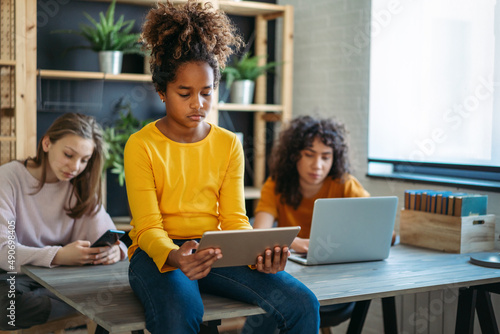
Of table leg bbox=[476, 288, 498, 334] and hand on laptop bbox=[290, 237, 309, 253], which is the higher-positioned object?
hand on laptop bbox=[290, 237, 309, 253]

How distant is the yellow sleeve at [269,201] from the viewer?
2564mm

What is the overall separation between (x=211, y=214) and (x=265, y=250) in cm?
25

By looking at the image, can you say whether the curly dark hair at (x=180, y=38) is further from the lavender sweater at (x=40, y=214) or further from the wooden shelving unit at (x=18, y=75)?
the wooden shelving unit at (x=18, y=75)

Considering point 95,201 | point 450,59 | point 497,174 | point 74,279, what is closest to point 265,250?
point 74,279

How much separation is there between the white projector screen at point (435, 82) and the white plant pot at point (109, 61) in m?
1.36

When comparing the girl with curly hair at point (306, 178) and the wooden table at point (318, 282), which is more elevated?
the girl with curly hair at point (306, 178)

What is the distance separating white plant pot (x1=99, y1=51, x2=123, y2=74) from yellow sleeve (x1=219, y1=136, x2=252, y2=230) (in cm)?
167

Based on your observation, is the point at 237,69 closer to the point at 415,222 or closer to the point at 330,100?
the point at 330,100

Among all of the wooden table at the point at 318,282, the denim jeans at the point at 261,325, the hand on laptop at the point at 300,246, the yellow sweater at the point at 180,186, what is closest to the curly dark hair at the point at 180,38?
the yellow sweater at the point at 180,186

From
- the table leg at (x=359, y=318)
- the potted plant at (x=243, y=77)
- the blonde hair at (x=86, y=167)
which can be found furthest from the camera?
the potted plant at (x=243, y=77)

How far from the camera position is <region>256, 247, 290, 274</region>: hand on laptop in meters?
1.52

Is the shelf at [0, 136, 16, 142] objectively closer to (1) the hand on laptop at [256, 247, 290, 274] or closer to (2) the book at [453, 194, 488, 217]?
(1) the hand on laptop at [256, 247, 290, 274]

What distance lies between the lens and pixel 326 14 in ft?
11.7

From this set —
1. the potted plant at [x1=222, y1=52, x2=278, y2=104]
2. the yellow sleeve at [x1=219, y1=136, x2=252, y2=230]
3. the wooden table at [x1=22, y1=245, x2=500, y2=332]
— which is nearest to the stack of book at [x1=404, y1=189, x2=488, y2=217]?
the wooden table at [x1=22, y1=245, x2=500, y2=332]
